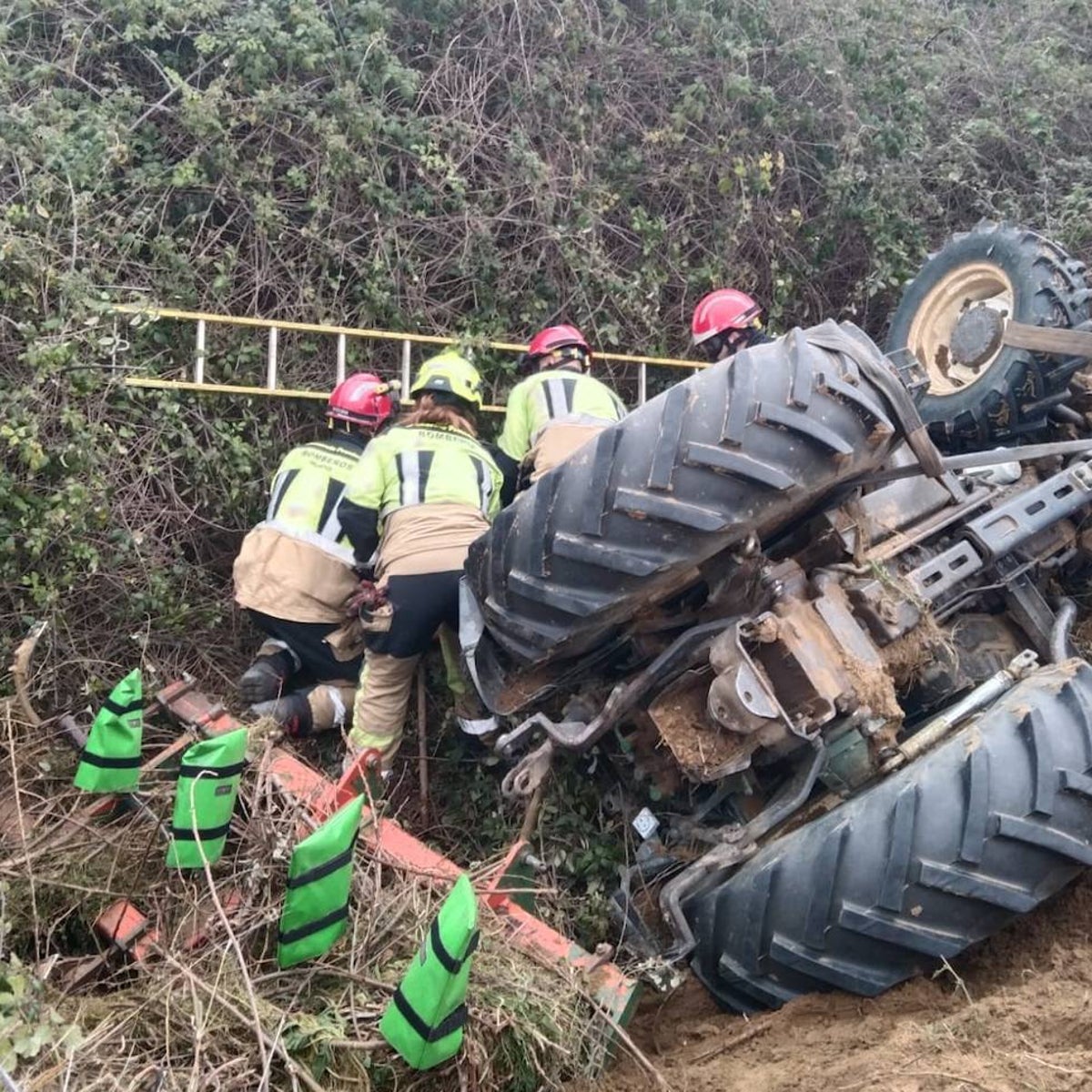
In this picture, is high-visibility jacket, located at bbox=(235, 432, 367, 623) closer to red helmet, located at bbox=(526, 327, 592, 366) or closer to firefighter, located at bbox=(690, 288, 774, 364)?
red helmet, located at bbox=(526, 327, 592, 366)

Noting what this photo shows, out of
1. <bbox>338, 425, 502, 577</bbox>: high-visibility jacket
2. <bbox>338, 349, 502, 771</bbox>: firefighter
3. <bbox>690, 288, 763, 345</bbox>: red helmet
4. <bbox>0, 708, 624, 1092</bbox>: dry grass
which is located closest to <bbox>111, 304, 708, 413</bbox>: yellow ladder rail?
<bbox>690, 288, 763, 345</bbox>: red helmet

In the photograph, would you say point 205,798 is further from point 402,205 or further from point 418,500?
point 402,205

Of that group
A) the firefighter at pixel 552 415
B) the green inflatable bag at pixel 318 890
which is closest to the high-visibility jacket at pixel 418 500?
the firefighter at pixel 552 415

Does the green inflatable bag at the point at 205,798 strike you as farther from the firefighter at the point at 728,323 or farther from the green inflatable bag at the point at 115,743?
the firefighter at the point at 728,323

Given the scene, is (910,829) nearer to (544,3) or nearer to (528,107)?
(528,107)

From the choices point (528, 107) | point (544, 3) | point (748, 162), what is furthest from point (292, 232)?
point (748, 162)

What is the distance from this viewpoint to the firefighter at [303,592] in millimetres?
4273

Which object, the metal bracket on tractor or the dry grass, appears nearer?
the dry grass

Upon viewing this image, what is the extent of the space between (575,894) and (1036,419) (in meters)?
2.54

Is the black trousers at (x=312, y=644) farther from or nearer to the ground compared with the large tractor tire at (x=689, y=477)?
nearer to the ground

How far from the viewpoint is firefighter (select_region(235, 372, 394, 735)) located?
427 centimetres

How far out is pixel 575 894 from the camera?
3570 millimetres

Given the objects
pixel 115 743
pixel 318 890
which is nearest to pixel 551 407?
pixel 115 743

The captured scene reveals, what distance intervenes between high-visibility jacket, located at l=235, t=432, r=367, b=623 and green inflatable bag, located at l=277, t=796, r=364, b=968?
5.97 ft
